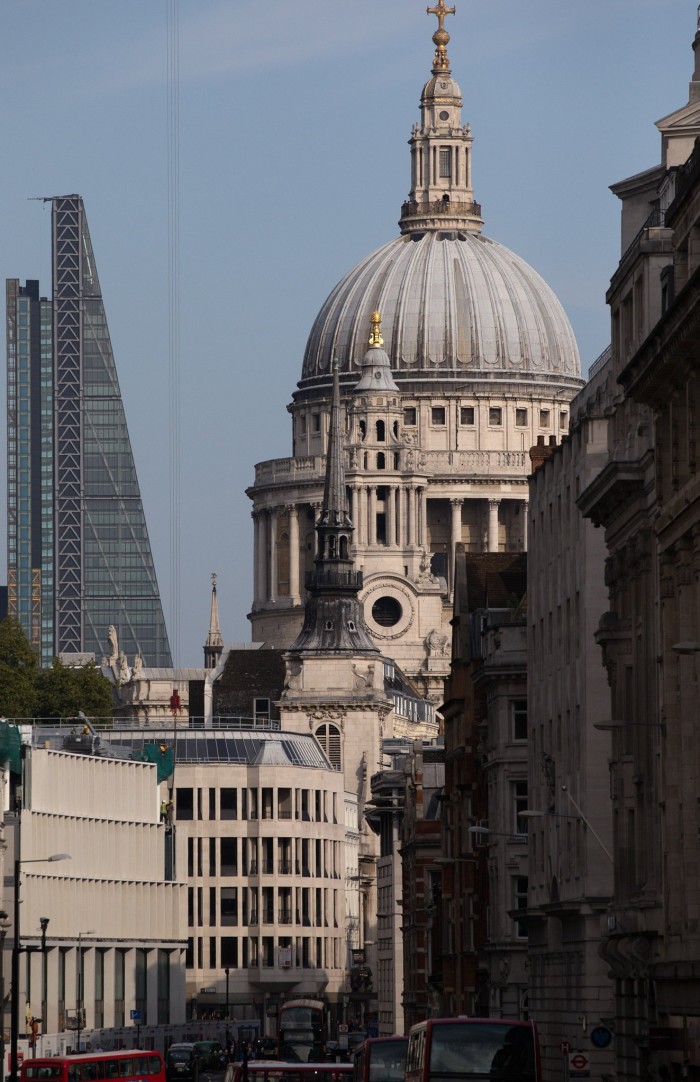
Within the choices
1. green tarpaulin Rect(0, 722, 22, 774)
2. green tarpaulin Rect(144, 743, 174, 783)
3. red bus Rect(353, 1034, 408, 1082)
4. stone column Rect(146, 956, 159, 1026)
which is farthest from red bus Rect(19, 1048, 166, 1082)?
green tarpaulin Rect(144, 743, 174, 783)

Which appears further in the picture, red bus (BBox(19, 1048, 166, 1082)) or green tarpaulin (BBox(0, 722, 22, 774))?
green tarpaulin (BBox(0, 722, 22, 774))

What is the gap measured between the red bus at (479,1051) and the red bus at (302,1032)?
3047 inches

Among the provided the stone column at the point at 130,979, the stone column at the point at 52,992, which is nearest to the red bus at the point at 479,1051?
the stone column at the point at 52,992

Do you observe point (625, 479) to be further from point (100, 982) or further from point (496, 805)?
point (100, 982)

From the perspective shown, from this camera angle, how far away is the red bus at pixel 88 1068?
91062 mm

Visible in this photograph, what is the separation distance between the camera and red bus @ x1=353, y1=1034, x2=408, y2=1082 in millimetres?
77375

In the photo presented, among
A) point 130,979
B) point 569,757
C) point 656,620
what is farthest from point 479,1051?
point 130,979

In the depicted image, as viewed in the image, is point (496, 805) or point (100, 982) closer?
point (496, 805)

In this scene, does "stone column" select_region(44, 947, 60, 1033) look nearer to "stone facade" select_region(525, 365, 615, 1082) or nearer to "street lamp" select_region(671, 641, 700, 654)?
"stone facade" select_region(525, 365, 615, 1082)

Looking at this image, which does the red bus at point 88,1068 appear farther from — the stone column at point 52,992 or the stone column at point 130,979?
the stone column at point 130,979

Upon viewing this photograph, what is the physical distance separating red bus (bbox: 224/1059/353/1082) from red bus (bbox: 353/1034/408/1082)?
111 inches

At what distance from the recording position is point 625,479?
2899 inches

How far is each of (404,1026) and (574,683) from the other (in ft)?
242

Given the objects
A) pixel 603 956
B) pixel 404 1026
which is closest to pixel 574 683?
pixel 603 956
